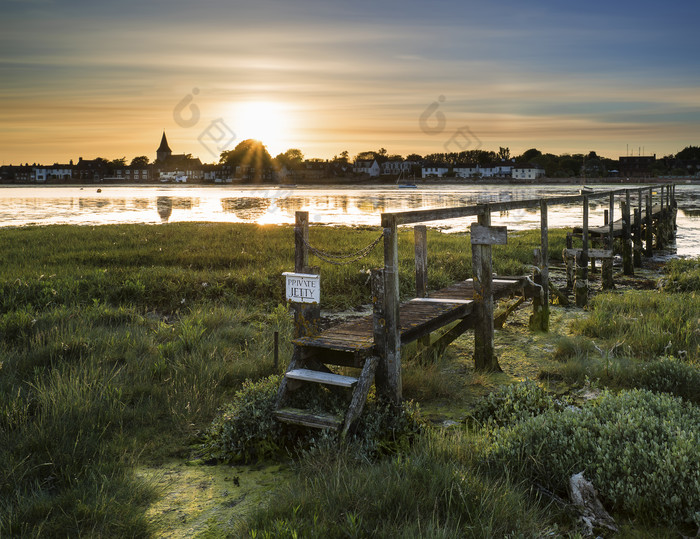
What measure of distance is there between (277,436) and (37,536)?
83.3 inches

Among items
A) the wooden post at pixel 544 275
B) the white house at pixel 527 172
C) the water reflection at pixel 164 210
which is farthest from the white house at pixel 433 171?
the wooden post at pixel 544 275

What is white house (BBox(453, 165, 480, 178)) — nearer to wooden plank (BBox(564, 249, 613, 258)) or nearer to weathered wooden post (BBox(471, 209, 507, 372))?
wooden plank (BBox(564, 249, 613, 258))

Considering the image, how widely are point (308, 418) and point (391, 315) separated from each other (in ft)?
4.05

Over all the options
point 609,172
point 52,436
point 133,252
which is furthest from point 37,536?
point 609,172

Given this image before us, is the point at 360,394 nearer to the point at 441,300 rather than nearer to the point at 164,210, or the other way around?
the point at 441,300

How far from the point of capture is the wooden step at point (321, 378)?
208 inches

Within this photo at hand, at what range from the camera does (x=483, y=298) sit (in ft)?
25.6

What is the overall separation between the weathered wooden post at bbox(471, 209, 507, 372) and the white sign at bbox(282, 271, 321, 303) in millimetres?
2854

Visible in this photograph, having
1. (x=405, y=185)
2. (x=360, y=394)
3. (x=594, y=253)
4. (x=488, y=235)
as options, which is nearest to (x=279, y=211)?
(x=594, y=253)

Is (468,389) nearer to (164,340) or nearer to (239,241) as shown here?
(164,340)

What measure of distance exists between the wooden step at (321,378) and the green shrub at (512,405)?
135 centimetres

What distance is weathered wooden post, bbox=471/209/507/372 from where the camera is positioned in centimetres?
764

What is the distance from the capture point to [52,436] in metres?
5.20

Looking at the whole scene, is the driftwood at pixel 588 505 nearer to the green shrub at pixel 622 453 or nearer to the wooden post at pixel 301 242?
the green shrub at pixel 622 453
